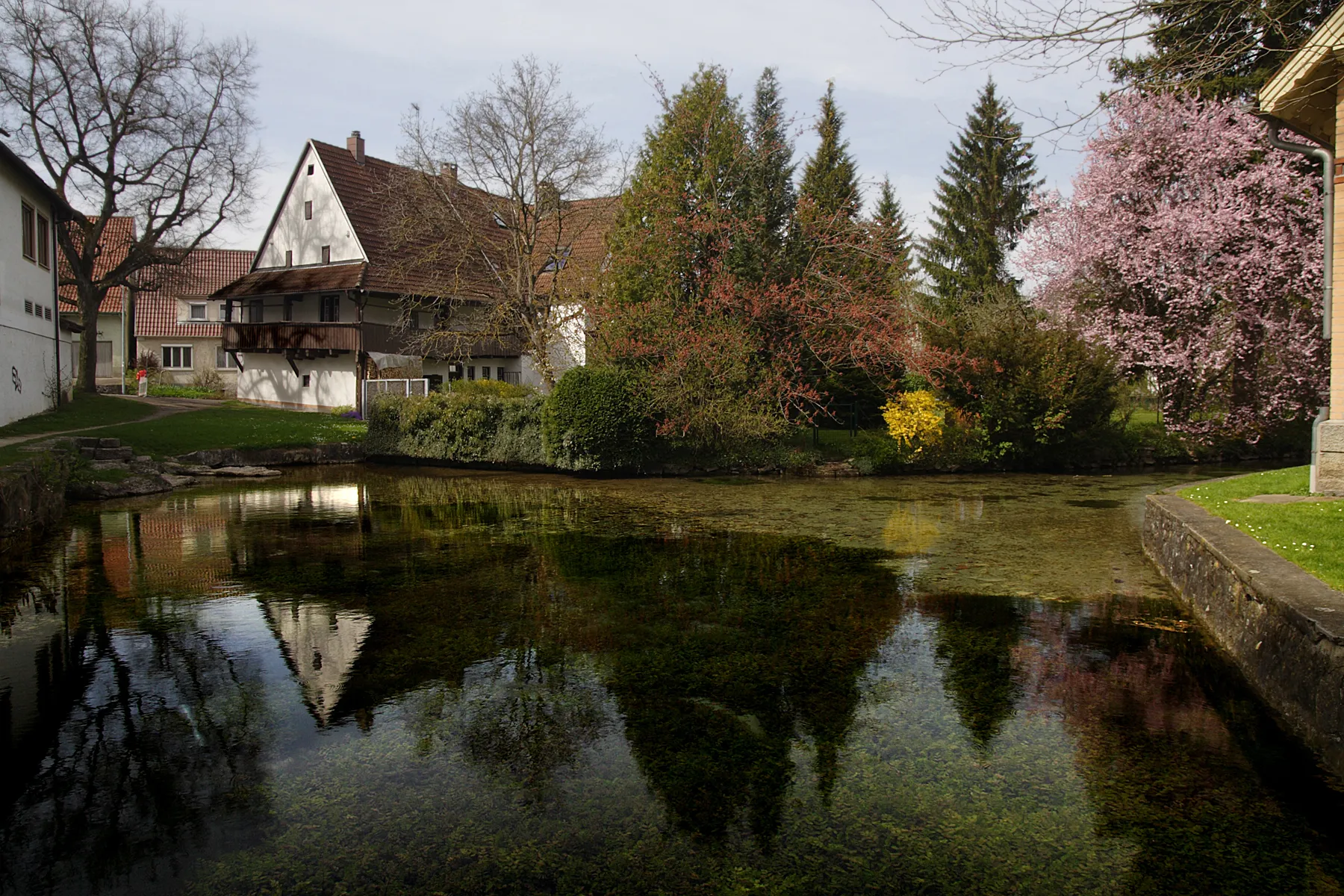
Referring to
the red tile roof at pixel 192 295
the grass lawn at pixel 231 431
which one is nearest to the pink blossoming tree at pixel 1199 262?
the grass lawn at pixel 231 431

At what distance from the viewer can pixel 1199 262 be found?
20438 millimetres

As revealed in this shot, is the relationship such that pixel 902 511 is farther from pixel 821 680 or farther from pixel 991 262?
pixel 991 262

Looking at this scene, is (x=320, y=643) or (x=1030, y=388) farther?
(x=1030, y=388)

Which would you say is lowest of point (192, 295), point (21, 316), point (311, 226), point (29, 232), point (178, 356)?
point (21, 316)

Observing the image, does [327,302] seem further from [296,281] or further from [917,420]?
[917,420]

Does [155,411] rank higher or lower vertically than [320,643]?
higher

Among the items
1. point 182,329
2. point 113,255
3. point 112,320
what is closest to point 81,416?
point 182,329

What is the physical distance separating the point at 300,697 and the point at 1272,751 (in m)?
5.32

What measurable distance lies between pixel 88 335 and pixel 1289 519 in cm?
3825

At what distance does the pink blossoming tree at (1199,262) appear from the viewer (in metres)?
19.2

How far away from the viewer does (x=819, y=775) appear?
4.35m

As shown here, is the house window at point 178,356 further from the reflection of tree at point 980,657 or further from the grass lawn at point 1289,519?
the reflection of tree at point 980,657

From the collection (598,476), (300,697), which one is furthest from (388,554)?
(598,476)

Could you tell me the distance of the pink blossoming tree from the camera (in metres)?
19.2
